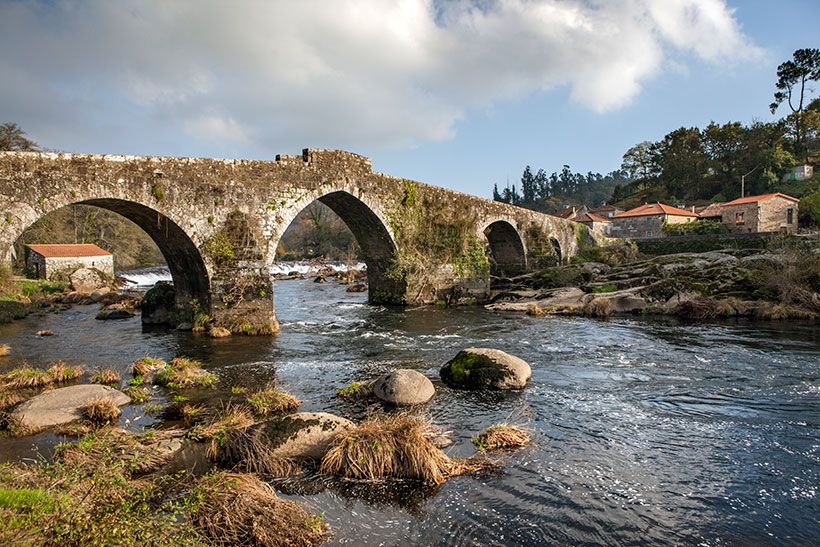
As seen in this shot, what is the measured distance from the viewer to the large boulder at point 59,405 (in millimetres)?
8336

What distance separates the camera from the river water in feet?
19.3

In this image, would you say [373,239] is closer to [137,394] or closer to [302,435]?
[137,394]

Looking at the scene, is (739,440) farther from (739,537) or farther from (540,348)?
(540,348)

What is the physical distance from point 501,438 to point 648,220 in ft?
197

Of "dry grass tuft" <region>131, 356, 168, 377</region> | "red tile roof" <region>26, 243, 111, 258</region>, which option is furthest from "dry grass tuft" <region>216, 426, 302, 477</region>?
"red tile roof" <region>26, 243, 111, 258</region>

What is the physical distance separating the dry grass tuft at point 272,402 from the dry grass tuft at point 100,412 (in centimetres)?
223

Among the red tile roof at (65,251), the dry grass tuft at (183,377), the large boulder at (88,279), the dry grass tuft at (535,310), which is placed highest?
the red tile roof at (65,251)

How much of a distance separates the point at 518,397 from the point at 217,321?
426 inches

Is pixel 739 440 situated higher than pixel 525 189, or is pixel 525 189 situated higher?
pixel 525 189

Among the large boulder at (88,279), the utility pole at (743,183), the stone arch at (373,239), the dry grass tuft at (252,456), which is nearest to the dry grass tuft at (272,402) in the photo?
the dry grass tuft at (252,456)

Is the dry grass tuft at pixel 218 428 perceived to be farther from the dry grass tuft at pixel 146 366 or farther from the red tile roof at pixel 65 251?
the red tile roof at pixel 65 251

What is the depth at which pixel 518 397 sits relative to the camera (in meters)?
10.4

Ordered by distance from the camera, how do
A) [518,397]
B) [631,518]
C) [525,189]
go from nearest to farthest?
[631,518]
[518,397]
[525,189]

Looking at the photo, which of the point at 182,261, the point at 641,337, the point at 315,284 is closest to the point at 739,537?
the point at 641,337
